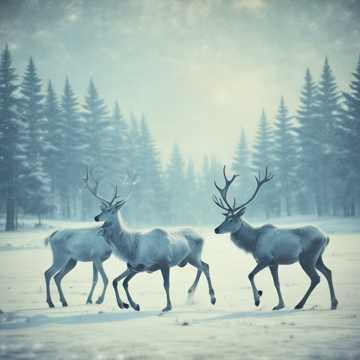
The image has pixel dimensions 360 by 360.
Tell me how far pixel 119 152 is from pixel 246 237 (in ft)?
159

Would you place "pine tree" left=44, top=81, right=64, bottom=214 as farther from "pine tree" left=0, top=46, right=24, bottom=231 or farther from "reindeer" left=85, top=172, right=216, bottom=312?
"reindeer" left=85, top=172, right=216, bottom=312

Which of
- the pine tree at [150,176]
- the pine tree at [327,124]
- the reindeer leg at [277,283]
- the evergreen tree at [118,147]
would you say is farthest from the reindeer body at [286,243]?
the pine tree at [150,176]

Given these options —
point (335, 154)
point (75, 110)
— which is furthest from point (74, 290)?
point (75, 110)

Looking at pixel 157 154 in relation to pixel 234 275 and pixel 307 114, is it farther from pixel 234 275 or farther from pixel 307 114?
pixel 234 275

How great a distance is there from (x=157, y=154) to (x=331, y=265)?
50.4 meters

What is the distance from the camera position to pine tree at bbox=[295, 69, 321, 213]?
50.8 meters

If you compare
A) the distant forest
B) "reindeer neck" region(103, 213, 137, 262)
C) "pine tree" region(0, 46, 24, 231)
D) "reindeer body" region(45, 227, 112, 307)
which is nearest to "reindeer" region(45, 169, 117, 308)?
"reindeer body" region(45, 227, 112, 307)

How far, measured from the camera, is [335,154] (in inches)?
1791

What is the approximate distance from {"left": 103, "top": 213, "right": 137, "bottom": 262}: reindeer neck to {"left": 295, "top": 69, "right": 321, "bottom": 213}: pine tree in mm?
42578

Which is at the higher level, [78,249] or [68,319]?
[78,249]

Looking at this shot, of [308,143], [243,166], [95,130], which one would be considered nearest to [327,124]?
[308,143]

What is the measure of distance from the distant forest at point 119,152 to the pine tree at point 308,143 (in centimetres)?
11

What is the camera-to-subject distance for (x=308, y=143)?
169 feet

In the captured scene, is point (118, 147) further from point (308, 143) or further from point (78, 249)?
point (78, 249)
